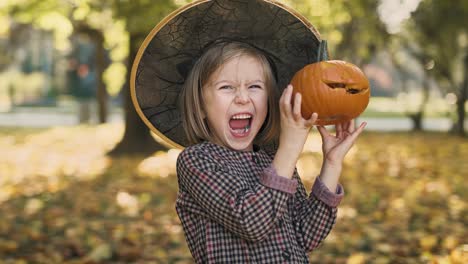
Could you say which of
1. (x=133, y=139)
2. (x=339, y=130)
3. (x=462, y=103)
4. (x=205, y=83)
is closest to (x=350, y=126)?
(x=339, y=130)

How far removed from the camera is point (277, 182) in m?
1.91

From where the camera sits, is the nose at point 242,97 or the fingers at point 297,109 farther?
the nose at point 242,97

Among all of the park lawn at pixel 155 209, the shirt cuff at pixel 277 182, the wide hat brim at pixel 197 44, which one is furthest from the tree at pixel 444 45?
the shirt cuff at pixel 277 182

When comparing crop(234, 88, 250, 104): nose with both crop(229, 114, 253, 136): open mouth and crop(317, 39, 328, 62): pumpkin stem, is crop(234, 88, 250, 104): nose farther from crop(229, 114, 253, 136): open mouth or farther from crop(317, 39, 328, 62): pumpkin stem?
crop(317, 39, 328, 62): pumpkin stem

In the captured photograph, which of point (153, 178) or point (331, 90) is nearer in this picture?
point (331, 90)

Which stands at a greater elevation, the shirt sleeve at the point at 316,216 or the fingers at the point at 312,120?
the fingers at the point at 312,120

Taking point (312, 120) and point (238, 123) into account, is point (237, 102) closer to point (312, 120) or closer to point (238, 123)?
point (238, 123)

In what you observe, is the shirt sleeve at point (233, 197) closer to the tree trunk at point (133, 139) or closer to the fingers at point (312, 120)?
the fingers at point (312, 120)

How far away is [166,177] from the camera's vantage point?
8992 mm

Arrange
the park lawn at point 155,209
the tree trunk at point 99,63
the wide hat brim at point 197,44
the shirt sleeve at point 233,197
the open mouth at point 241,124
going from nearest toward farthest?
the shirt sleeve at point 233,197, the open mouth at point 241,124, the wide hat brim at point 197,44, the park lawn at point 155,209, the tree trunk at point 99,63

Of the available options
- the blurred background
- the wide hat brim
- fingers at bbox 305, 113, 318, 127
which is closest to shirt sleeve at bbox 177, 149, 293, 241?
fingers at bbox 305, 113, 318, 127

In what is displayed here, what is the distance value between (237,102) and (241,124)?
91 mm

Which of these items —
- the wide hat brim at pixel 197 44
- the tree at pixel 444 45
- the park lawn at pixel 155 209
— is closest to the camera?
the wide hat brim at pixel 197 44

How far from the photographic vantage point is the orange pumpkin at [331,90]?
209 centimetres
